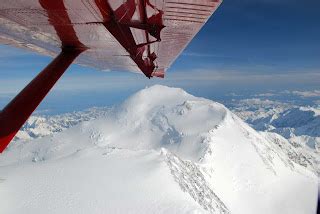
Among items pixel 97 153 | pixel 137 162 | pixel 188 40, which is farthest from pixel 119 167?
pixel 188 40

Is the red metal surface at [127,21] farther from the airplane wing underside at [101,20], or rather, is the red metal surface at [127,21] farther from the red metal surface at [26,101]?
the red metal surface at [26,101]

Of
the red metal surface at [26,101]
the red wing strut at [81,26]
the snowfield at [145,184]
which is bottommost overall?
the snowfield at [145,184]

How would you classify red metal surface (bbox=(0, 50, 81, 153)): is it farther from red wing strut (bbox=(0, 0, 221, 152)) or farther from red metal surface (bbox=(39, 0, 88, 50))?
red metal surface (bbox=(39, 0, 88, 50))

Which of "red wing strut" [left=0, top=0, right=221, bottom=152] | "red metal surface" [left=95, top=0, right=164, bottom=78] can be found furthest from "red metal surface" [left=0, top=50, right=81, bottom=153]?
"red metal surface" [left=95, top=0, right=164, bottom=78]

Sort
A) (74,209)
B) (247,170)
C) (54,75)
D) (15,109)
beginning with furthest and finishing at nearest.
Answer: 1. (247,170)
2. (74,209)
3. (54,75)
4. (15,109)

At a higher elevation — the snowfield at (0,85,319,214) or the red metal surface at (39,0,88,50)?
the red metal surface at (39,0,88,50)

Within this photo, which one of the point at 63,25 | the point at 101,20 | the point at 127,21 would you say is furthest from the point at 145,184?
the point at 101,20

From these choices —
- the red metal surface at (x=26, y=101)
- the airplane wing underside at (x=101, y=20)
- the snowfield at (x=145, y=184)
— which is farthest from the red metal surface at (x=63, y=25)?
the snowfield at (x=145, y=184)

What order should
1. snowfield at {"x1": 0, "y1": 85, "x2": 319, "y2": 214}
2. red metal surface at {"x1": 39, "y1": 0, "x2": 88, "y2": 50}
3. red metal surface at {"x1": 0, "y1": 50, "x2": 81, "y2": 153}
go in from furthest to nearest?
snowfield at {"x1": 0, "y1": 85, "x2": 319, "y2": 214} → red metal surface at {"x1": 0, "y1": 50, "x2": 81, "y2": 153} → red metal surface at {"x1": 39, "y1": 0, "x2": 88, "y2": 50}

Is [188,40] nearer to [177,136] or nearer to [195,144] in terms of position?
[195,144]
